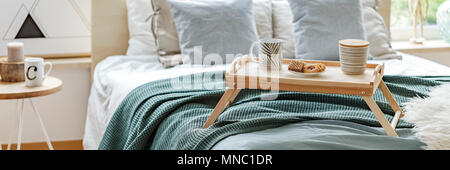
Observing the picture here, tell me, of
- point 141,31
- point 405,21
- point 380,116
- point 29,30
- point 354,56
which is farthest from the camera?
point 405,21

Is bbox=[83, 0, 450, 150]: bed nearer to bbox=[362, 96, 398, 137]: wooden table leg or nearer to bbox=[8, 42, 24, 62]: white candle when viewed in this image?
bbox=[362, 96, 398, 137]: wooden table leg

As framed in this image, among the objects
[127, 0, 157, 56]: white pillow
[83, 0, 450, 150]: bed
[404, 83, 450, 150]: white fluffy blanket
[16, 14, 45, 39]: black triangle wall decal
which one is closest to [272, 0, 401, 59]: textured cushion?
[83, 0, 450, 150]: bed

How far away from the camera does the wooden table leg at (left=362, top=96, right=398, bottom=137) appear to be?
5.69 ft

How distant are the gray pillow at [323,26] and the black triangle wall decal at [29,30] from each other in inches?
51.6

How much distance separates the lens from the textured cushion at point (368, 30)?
301 cm

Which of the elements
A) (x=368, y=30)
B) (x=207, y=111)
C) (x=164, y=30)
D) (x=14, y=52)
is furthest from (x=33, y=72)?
(x=368, y=30)

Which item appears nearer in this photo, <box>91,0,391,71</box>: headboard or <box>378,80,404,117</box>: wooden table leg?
<box>378,80,404,117</box>: wooden table leg

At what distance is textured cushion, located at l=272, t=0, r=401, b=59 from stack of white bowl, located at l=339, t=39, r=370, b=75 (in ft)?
3.67

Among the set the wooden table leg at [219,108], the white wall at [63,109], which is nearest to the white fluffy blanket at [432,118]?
the wooden table leg at [219,108]

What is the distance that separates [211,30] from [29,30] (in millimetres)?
1018

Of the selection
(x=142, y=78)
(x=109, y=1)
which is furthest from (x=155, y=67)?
(x=109, y=1)

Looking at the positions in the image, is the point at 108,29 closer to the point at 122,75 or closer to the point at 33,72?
the point at 122,75

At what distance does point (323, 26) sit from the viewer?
112 inches
